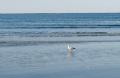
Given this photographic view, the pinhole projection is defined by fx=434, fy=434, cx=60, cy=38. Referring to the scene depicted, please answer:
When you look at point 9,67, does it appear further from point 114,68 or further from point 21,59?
point 114,68

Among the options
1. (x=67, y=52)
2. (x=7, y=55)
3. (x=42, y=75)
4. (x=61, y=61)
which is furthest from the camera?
(x=67, y=52)

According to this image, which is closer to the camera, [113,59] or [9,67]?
[9,67]

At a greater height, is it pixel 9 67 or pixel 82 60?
pixel 82 60

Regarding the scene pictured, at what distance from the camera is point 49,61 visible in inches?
880

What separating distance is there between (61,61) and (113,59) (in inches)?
110

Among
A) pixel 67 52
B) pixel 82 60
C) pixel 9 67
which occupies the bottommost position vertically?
pixel 9 67

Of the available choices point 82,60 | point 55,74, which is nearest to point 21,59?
point 82,60

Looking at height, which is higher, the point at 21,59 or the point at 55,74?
the point at 21,59

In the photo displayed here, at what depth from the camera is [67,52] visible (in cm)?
2642

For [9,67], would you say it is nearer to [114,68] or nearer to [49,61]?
[49,61]

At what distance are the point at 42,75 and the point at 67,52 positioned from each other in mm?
8198

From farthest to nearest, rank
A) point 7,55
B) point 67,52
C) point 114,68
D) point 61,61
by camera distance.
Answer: point 67,52
point 7,55
point 61,61
point 114,68

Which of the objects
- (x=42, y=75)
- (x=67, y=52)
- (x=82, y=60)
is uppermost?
(x=67, y=52)

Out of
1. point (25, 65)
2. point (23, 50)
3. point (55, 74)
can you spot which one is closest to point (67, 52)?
point (23, 50)
